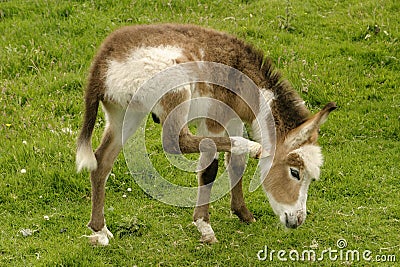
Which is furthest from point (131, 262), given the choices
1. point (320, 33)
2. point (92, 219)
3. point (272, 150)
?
point (320, 33)

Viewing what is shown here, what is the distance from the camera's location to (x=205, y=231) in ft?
20.5

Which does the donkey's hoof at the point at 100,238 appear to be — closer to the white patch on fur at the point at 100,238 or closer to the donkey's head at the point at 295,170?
the white patch on fur at the point at 100,238

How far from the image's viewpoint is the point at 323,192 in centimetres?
718

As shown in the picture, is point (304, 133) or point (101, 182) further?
point (101, 182)

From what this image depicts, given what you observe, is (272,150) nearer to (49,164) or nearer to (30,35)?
(49,164)

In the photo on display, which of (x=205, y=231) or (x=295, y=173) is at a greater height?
(x=295, y=173)

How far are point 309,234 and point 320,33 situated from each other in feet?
14.2

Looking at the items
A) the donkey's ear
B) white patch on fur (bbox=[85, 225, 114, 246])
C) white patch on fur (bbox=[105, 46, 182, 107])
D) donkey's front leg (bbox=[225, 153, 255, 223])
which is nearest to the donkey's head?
the donkey's ear

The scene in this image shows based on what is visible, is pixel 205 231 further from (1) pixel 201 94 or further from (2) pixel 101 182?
(1) pixel 201 94

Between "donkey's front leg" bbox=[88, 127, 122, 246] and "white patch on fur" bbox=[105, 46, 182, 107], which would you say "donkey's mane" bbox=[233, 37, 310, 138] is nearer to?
"white patch on fur" bbox=[105, 46, 182, 107]

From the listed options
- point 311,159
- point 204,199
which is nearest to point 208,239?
point 204,199

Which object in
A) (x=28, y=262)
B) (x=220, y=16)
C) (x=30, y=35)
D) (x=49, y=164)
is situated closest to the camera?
(x=28, y=262)

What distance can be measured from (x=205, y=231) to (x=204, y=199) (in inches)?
12.6

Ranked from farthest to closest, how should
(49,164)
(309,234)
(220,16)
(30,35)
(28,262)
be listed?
(220,16) < (30,35) < (49,164) < (309,234) < (28,262)
